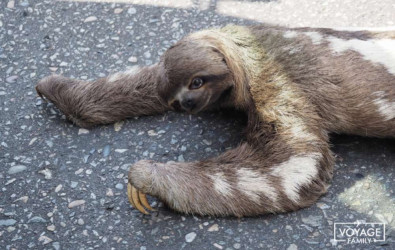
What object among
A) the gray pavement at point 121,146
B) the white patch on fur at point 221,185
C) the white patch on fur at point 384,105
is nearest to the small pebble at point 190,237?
the gray pavement at point 121,146

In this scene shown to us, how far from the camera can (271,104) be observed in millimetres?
3617

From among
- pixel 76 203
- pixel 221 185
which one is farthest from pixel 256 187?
pixel 76 203

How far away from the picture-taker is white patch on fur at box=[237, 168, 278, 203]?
344 centimetres

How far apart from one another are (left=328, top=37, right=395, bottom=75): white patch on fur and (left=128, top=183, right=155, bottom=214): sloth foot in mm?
1558

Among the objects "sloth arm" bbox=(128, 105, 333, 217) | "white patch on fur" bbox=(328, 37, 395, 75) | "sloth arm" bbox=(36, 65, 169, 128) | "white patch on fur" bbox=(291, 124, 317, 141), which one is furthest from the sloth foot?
"white patch on fur" bbox=(328, 37, 395, 75)

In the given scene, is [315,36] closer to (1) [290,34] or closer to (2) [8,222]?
(1) [290,34]

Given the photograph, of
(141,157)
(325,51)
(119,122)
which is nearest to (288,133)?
(325,51)

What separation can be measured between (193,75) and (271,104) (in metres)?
0.56

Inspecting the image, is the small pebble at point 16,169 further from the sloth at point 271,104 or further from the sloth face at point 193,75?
the sloth face at point 193,75

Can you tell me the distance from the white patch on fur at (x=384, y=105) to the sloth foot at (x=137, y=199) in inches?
62.1

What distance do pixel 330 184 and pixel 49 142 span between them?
204cm

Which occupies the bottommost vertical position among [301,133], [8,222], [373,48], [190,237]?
[8,222]

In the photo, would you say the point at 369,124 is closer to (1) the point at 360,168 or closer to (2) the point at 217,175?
(1) the point at 360,168

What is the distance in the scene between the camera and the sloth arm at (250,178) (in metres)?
3.45
